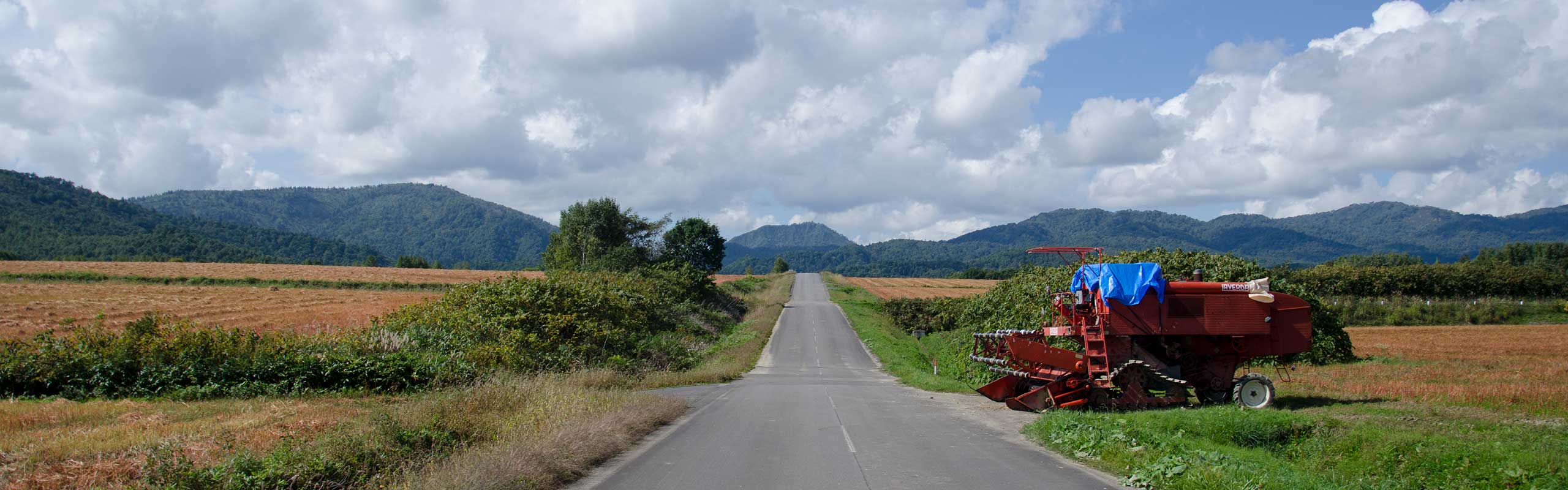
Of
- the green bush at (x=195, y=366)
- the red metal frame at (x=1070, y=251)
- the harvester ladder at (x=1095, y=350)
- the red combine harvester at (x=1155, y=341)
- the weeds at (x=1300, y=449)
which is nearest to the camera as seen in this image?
the weeds at (x=1300, y=449)

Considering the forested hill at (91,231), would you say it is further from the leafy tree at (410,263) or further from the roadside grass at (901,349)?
the roadside grass at (901,349)

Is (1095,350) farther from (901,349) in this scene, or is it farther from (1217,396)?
(901,349)

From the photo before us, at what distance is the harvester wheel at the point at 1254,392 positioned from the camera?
554 inches

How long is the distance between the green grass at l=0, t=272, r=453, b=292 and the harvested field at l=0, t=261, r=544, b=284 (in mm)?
632

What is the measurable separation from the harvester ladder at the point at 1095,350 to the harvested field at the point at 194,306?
784 inches

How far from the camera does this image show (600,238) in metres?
69.8

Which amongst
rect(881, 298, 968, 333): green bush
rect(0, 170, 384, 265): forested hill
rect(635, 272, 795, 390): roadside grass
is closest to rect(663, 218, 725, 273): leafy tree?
rect(635, 272, 795, 390): roadside grass

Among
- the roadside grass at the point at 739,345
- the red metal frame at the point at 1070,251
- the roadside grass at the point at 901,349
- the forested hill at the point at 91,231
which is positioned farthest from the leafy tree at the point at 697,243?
the red metal frame at the point at 1070,251

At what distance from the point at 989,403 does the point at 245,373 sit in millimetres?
15696

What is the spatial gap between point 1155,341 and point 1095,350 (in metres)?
1.50

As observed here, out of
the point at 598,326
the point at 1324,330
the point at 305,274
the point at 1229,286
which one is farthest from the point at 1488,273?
the point at 305,274

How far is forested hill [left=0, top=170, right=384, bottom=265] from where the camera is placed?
350 ft

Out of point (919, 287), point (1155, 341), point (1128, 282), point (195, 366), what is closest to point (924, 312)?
point (919, 287)

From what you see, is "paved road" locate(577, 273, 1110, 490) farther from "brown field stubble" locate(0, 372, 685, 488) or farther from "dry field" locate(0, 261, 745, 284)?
"dry field" locate(0, 261, 745, 284)
